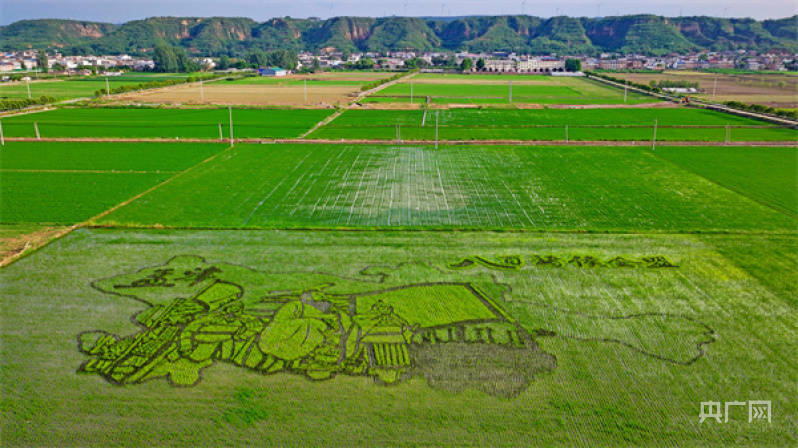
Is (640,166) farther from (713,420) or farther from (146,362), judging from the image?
(146,362)

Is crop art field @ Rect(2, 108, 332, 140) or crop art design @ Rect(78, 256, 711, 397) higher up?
crop art field @ Rect(2, 108, 332, 140)

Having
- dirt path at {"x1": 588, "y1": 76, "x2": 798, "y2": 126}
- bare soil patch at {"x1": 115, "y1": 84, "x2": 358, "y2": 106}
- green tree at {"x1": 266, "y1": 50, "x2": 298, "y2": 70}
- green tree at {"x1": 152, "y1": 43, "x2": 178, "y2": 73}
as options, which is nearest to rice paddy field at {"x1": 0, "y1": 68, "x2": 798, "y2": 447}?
dirt path at {"x1": 588, "y1": 76, "x2": 798, "y2": 126}

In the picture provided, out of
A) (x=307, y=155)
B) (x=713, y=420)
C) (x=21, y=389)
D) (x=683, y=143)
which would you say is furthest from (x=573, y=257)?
(x=683, y=143)

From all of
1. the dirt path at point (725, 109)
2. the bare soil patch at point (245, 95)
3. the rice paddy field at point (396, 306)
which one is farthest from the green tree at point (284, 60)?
the rice paddy field at point (396, 306)

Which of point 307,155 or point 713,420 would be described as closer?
point 713,420

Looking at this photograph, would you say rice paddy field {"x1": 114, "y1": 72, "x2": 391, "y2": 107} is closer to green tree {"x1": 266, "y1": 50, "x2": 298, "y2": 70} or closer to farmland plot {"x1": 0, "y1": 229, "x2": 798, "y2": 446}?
farmland plot {"x1": 0, "y1": 229, "x2": 798, "y2": 446}

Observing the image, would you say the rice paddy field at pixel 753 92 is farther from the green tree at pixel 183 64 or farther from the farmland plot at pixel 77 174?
the green tree at pixel 183 64

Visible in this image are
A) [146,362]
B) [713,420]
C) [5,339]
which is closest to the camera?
[713,420]
